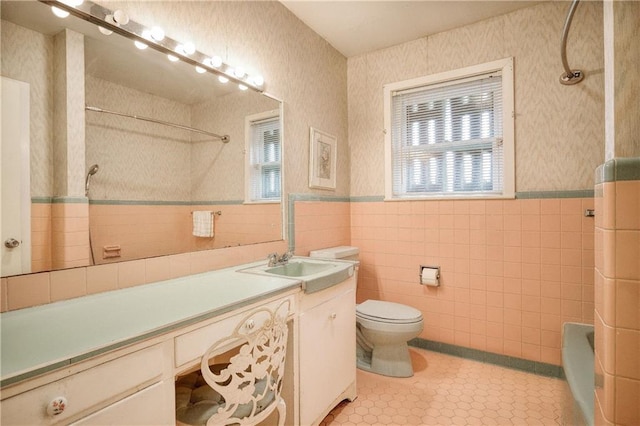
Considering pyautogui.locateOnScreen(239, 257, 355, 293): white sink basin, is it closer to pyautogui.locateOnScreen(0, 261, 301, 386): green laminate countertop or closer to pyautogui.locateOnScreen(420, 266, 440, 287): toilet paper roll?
pyautogui.locateOnScreen(0, 261, 301, 386): green laminate countertop

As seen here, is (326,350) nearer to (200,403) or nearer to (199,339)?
(200,403)

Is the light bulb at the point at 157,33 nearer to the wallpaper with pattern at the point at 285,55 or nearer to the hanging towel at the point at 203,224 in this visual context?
the wallpaper with pattern at the point at 285,55

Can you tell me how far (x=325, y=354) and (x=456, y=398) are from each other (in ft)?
3.19

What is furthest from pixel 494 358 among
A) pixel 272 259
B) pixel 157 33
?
pixel 157 33

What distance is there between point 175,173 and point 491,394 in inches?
90.4

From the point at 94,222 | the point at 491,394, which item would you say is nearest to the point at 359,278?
the point at 491,394

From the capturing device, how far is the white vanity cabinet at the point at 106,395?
0.68 metres

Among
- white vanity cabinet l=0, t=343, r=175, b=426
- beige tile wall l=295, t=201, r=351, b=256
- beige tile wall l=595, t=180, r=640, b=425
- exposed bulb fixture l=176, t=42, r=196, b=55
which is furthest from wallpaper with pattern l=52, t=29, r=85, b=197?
beige tile wall l=595, t=180, r=640, b=425

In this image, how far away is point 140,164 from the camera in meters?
1.46

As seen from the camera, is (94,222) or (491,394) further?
(491,394)

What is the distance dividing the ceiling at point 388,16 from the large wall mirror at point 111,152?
3.02 feet

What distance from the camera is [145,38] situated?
1.45 metres

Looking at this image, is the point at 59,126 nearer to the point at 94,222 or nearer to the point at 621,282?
the point at 94,222

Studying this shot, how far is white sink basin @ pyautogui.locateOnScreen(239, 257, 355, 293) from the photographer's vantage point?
1.53 metres
